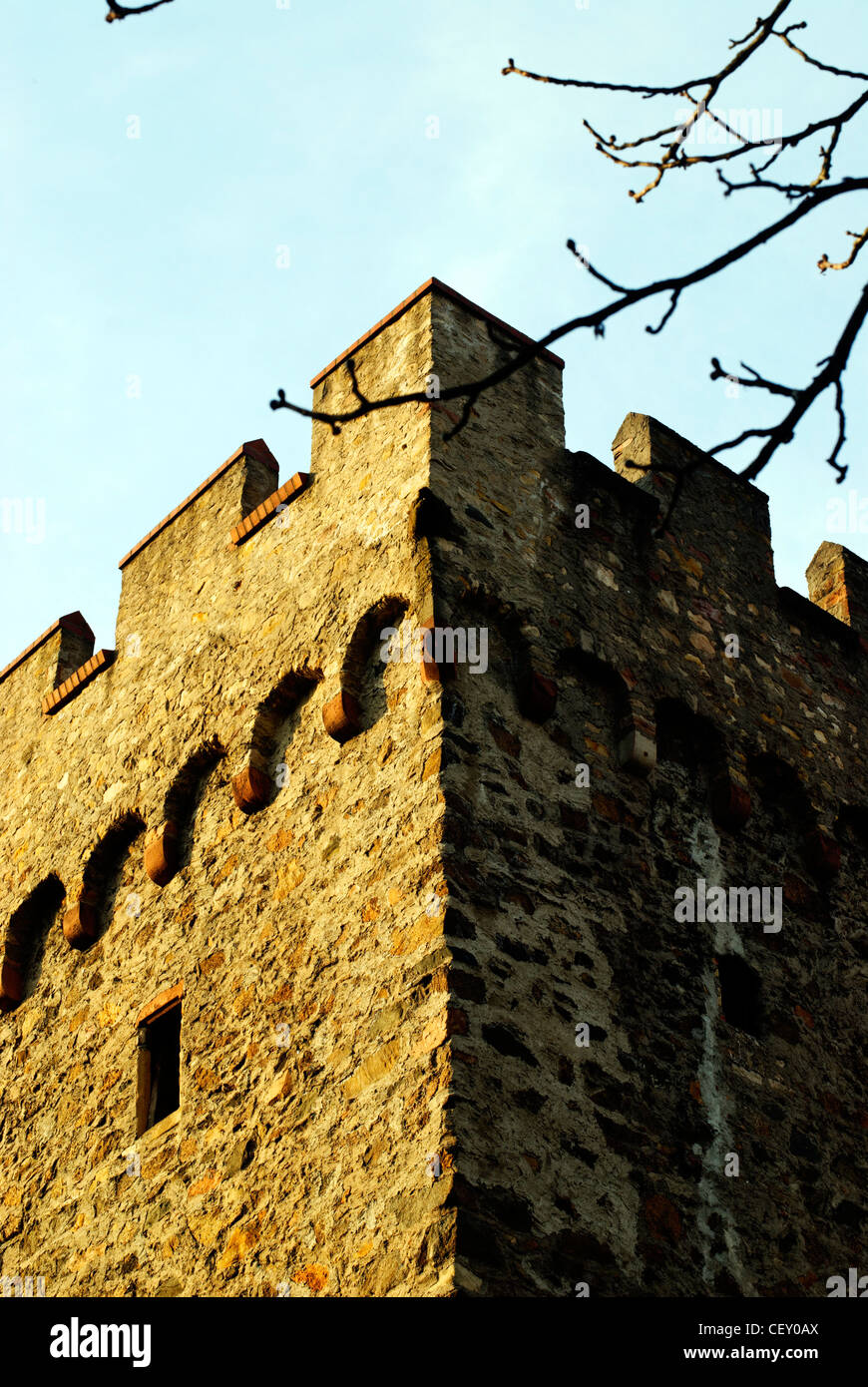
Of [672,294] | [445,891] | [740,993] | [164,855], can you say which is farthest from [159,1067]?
[672,294]

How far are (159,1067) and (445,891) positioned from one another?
2202 millimetres

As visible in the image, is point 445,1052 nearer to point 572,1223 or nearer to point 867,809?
point 572,1223

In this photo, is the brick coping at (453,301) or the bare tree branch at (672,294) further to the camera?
the brick coping at (453,301)

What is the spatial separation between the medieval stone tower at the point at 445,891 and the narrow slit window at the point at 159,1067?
0.02 m

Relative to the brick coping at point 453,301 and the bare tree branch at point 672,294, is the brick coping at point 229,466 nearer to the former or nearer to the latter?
the brick coping at point 453,301

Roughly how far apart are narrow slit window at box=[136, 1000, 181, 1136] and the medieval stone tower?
15 millimetres

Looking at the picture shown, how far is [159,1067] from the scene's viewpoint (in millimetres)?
7996

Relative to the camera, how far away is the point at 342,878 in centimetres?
716

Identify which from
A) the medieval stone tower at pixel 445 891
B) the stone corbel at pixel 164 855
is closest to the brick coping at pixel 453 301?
Result: the medieval stone tower at pixel 445 891

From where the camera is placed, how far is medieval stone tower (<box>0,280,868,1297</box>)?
20.8 ft

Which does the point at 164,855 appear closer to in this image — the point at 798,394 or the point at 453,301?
the point at 453,301

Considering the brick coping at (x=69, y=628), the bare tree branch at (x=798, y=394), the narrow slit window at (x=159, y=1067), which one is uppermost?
the brick coping at (x=69, y=628)

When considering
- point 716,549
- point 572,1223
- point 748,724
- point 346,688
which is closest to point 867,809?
point 748,724

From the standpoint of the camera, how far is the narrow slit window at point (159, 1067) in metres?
7.82
